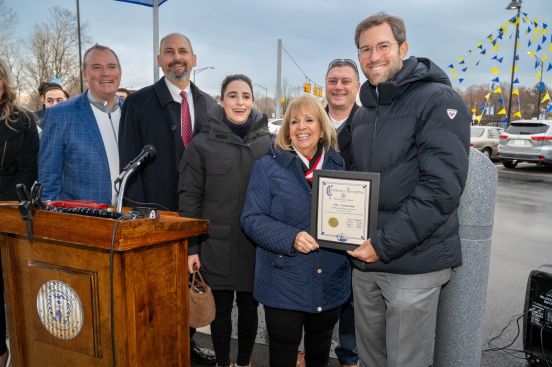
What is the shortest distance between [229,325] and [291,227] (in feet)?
3.39

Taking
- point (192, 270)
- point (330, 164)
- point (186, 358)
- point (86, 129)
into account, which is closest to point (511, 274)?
point (330, 164)

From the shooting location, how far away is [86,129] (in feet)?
10.0

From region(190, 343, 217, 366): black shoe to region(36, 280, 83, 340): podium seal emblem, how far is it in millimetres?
1616

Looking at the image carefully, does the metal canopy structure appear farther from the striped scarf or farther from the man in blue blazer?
the striped scarf

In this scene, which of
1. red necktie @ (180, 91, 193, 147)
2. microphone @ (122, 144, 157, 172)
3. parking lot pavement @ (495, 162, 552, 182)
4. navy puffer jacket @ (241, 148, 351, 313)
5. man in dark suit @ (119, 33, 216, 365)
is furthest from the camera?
parking lot pavement @ (495, 162, 552, 182)

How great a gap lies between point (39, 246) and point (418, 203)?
1727mm

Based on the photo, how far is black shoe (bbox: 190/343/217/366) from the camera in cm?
330

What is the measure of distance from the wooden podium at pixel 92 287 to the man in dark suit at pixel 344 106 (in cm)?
155

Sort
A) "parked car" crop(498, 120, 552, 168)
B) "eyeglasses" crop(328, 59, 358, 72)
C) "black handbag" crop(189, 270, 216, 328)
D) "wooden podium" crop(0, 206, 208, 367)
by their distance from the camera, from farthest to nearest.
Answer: "parked car" crop(498, 120, 552, 168) < "eyeglasses" crop(328, 59, 358, 72) < "black handbag" crop(189, 270, 216, 328) < "wooden podium" crop(0, 206, 208, 367)

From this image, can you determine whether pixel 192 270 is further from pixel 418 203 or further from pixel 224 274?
pixel 418 203

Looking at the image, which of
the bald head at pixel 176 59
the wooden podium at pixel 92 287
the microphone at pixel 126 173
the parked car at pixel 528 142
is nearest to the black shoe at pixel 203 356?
the wooden podium at pixel 92 287

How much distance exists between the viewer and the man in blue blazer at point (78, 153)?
117 inches

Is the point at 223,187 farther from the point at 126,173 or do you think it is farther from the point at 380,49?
the point at 380,49

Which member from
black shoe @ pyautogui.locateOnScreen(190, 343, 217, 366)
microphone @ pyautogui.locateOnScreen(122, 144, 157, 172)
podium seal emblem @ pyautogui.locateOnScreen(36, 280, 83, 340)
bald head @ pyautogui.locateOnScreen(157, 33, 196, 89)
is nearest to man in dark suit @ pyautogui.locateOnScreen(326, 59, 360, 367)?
black shoe @ pyautogui.locateOnScreen(190, 343, 217, 366)
